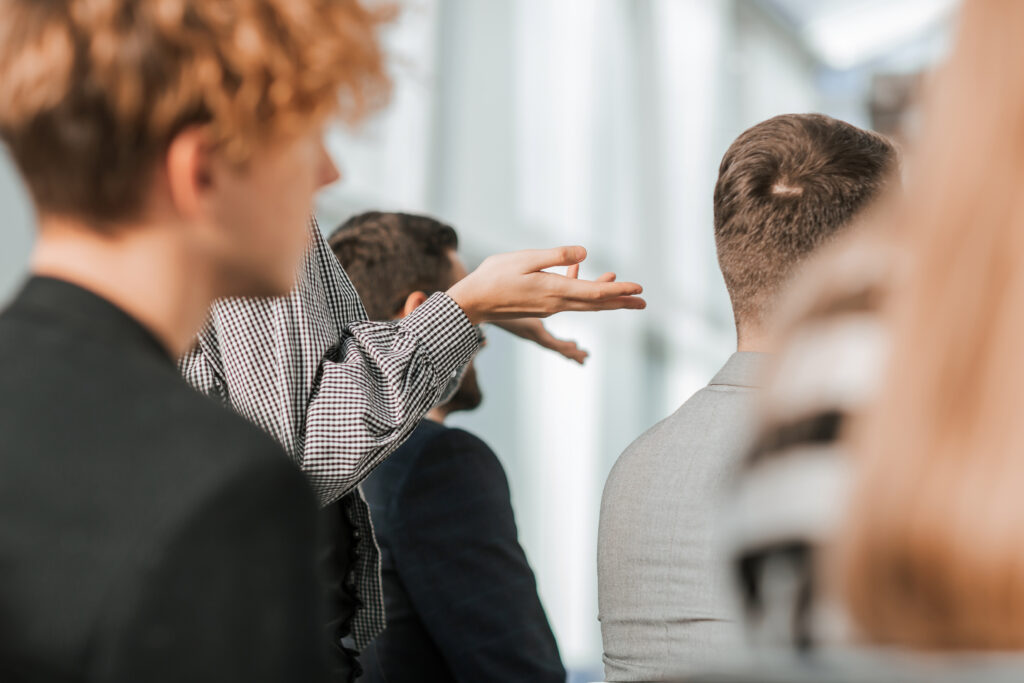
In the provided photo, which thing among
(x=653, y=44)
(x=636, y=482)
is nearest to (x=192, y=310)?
(x=636, y=482)

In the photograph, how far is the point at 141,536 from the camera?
511 mm

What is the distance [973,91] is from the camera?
16.2 inches

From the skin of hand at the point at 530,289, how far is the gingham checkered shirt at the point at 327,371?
0.03 metres

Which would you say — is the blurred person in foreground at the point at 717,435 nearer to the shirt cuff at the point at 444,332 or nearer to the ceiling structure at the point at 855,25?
the shirt cuff at the point at 444,332

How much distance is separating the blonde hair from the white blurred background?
6.96 feet

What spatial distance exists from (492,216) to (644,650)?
10.2 feet

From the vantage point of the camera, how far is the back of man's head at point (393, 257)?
5.64 ft

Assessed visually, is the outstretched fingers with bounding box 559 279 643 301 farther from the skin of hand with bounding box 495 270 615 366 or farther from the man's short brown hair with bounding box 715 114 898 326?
the skin of hand with bounding box 495 270 615 366

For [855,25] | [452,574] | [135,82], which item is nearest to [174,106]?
[135,82]

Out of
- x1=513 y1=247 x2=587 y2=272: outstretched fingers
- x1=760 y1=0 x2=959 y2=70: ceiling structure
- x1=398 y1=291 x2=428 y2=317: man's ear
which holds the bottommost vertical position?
x1=398 y1=291 x2=428 y2=317: man's ear

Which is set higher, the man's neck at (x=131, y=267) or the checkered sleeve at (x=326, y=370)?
the man's neck at (x=131, y=267)

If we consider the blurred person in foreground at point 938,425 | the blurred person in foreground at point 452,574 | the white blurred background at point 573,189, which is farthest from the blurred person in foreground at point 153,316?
the white blurred background at point 573,189

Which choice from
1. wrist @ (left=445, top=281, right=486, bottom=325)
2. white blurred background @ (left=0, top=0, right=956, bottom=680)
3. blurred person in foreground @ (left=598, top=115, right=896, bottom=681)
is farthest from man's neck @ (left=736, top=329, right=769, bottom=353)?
white blurred background @ (left=0, top=0, right=956, bottom=680)

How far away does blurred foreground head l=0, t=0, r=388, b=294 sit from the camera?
0.58 metres
